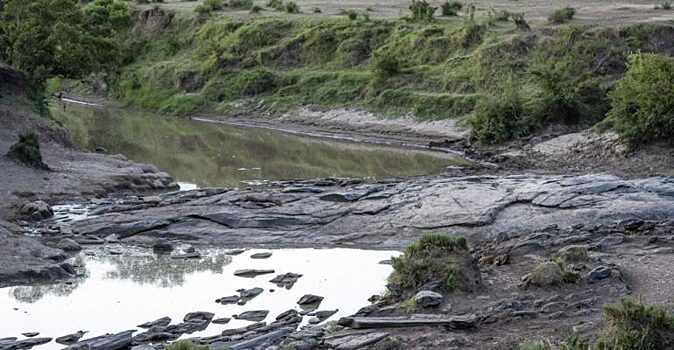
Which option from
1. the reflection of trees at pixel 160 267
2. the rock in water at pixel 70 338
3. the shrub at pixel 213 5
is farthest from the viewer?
the shrub at pixel 213 5

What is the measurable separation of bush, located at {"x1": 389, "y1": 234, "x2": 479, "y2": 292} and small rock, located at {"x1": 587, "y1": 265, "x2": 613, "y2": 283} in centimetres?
188

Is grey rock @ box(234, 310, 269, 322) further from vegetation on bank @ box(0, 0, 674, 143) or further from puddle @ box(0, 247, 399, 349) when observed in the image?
vegetation on bank @ box(0, 0, 674, 143)

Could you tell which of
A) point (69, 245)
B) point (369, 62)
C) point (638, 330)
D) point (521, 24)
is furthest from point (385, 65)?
point (638, 330)

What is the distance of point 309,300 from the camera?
19.7 metres

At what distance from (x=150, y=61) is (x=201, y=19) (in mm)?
3696

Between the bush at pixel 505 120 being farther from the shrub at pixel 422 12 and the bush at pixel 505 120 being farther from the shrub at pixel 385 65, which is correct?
the shrub at pixel 422 12

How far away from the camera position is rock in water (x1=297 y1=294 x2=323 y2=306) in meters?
19.6

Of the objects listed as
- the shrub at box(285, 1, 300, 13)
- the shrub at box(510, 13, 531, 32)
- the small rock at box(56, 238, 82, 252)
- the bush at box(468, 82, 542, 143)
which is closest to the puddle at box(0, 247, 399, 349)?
the small rock at box(56, 238, 82, 252)

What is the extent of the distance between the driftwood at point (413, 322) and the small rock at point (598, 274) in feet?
8.84

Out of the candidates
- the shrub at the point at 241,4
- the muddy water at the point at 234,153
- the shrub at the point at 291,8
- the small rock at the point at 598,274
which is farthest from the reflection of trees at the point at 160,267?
the shrub at the point at 241,4

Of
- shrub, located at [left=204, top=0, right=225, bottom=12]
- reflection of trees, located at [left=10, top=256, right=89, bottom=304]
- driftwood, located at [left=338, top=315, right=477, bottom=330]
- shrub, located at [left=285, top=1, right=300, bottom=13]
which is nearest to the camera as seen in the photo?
driftwood, located at [left=338, top=315, right=477, bottom=330]

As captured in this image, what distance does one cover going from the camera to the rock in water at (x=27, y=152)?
1214 inches

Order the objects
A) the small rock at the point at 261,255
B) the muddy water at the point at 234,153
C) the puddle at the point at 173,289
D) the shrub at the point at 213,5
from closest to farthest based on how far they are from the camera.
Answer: the puddle at the point at 173,289 → the small rock at the point at 261,255 → the muddy water at the point at 234,153 → the shrub at the point at 213,5

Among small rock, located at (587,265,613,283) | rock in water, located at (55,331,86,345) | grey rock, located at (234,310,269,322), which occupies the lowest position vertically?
grey rock, located at (234,310,269,322)
